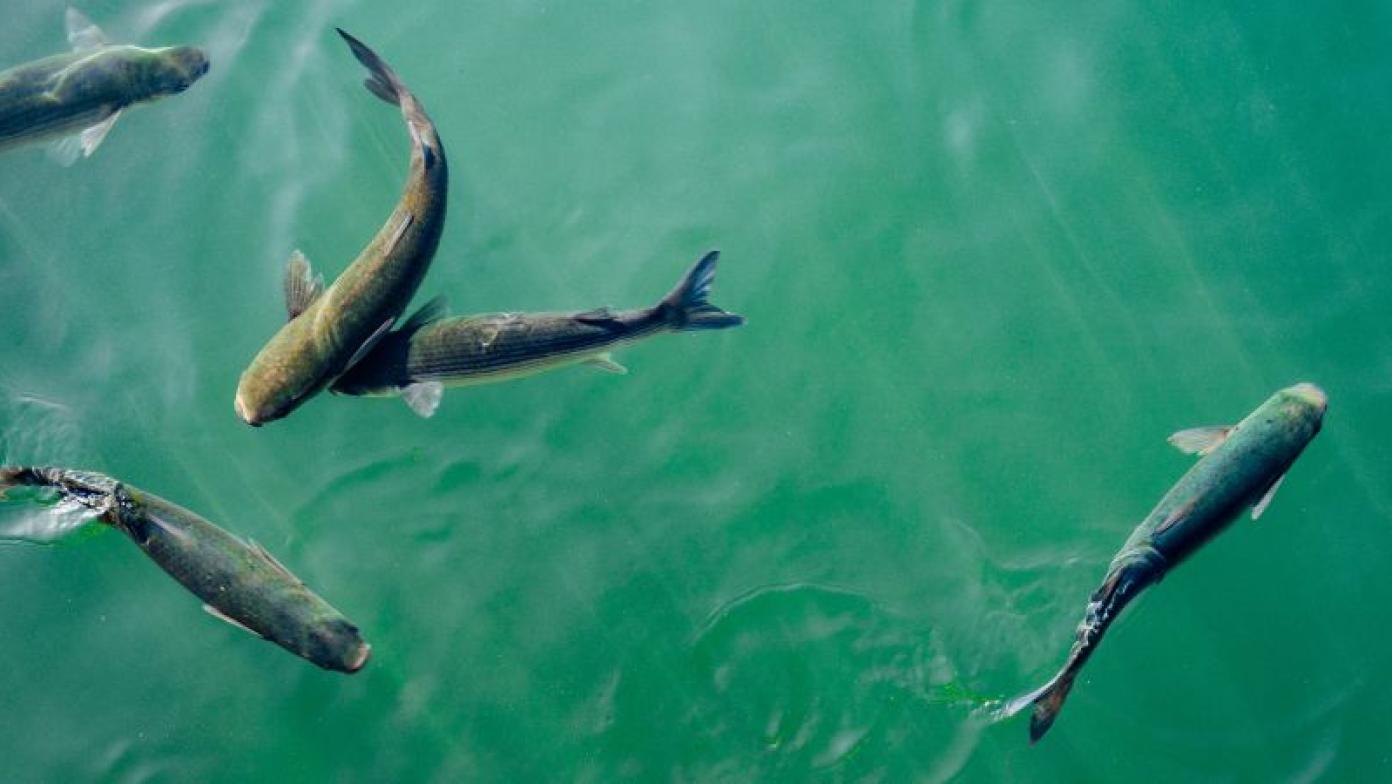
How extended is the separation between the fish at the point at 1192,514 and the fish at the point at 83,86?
5407 mm

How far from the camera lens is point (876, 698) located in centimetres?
538

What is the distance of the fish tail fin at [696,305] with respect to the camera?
457 cm

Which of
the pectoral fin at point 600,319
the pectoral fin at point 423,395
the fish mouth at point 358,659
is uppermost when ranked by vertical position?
the pectoral fin at point 423,395

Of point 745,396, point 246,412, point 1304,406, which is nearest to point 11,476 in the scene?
point 246,412

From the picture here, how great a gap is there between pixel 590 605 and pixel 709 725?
95 centimetres

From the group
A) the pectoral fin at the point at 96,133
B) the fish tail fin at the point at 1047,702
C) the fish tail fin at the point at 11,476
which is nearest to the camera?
the fish tail fin at the point at 1047,702

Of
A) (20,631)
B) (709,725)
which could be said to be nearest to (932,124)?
(709,725)

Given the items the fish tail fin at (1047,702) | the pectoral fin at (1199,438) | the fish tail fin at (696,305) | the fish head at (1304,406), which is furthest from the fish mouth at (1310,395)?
the fish tail fin at (696,305)

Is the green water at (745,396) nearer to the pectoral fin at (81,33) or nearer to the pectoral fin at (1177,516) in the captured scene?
the pectoral fin at (81,33)

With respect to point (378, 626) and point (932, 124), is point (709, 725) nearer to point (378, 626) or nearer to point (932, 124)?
point (378, 626)

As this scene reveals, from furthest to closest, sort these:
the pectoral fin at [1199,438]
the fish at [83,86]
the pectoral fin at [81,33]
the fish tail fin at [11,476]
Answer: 1. the pectoral fin at [81,33]
2. the pectoral fin at [1199,438]
3. the fish at [83,86]
4. the fish tail fin at [11,476]

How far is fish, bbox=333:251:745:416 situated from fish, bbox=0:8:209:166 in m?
2.04

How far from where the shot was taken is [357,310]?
4316 millimetres

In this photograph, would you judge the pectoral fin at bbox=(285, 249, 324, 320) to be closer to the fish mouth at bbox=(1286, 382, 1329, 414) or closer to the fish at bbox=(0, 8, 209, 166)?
the fish at bbox=(0, 8, 209, 166)
